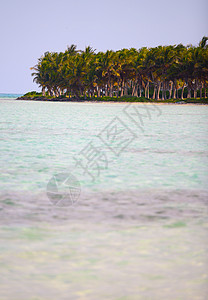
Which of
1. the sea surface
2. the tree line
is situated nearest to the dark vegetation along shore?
the tree line

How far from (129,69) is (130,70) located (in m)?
1.34

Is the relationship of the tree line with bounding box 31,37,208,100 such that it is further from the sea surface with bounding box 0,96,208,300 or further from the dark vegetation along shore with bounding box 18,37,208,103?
the sea surface with bounding box 0,96,208,300

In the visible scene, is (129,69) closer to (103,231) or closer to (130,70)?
(130,70)

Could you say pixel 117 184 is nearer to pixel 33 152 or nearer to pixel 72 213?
pixel 72 213

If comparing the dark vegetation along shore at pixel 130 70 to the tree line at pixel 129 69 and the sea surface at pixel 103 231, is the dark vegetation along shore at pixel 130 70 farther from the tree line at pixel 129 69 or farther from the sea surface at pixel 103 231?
the sea surface at pixel 103 231

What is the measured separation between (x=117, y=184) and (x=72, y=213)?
2.18 meters

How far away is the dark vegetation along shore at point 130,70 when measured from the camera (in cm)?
6806

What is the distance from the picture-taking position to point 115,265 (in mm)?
3943

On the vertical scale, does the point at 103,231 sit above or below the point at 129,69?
below

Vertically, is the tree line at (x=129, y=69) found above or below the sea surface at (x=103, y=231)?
above

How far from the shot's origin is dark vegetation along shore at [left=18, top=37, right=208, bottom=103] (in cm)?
6806

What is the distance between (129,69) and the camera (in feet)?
243

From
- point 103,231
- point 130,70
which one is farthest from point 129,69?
point 103,231

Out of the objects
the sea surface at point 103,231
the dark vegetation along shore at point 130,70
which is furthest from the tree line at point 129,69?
the sea surface at point 103,231
